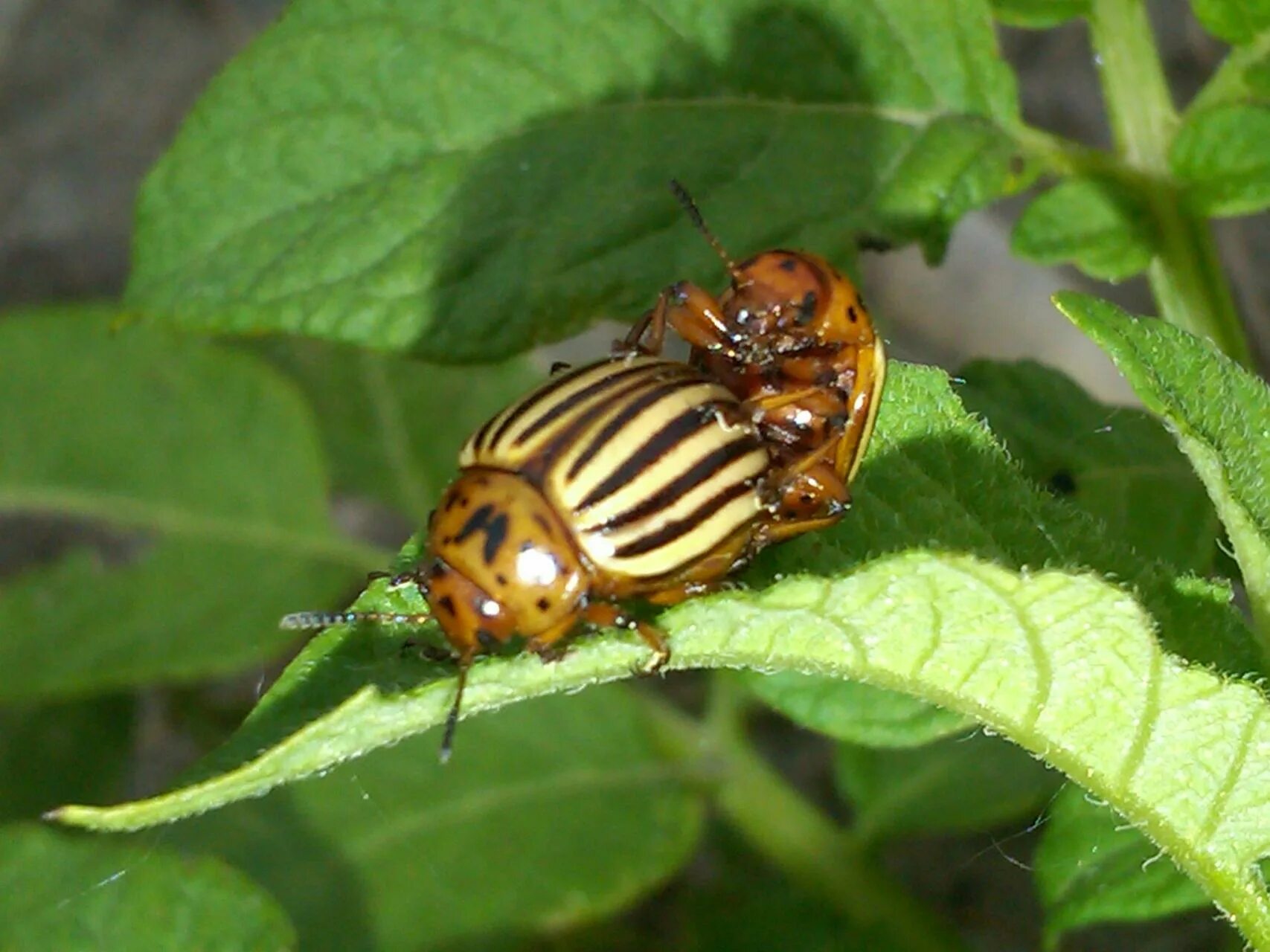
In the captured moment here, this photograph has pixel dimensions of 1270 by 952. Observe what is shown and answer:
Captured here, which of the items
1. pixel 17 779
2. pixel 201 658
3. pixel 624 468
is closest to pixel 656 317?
pixel 624 468

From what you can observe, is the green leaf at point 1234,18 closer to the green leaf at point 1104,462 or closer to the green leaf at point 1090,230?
the green leaf at point 1090,230

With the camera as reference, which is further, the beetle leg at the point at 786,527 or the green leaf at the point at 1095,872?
the green leaf at the point at 1095,872

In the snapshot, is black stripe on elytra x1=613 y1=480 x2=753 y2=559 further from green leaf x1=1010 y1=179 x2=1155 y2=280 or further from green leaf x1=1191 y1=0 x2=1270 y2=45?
green leaf x1=1191 y1=0 x2=1270 y2=45

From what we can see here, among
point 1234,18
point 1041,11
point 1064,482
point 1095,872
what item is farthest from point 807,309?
point 1095,872

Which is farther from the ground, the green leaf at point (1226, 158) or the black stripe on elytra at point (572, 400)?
the green leaf at point (1226, 158)

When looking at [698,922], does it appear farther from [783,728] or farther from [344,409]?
[344,409]

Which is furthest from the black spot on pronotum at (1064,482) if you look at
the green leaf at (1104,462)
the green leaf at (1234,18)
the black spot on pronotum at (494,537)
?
the black spot on pronotum at (494,537)
